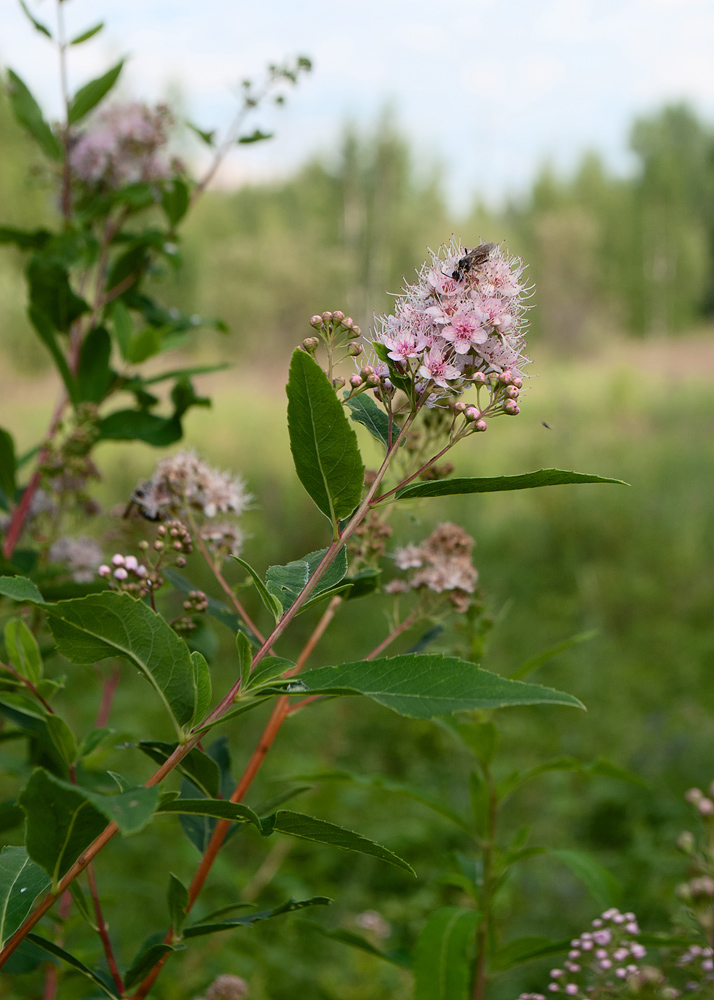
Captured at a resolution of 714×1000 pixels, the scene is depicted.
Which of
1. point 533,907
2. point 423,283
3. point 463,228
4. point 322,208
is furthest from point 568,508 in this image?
point 322,208

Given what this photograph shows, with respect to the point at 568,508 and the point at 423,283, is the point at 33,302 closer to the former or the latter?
the point at 423,283

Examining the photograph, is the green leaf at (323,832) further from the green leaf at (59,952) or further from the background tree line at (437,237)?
the background tree line at (437,237)

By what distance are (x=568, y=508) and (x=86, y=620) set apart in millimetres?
7184

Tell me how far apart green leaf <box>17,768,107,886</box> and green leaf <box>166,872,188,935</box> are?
15 centimetres

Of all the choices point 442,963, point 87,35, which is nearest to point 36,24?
point 87,35

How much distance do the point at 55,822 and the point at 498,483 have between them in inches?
17.8

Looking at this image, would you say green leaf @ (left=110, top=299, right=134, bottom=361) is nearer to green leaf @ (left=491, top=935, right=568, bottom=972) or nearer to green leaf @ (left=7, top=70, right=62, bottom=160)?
green leaf @ (left=7, top=70, right=62, bottom=160)

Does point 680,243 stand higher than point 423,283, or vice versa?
point 680,243

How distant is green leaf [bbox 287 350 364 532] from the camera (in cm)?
70

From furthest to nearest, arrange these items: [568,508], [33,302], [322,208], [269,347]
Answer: [322,208], [269,347], [568,508], [33,302]

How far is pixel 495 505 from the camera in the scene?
8.34 metres

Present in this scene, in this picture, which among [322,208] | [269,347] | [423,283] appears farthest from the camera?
[322,208]

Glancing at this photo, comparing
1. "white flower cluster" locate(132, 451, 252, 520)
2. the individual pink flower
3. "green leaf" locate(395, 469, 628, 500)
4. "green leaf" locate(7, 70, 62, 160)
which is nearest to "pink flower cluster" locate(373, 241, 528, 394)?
the individual pink flower

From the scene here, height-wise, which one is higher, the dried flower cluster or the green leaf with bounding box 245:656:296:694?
the green leaf with bounding box 245:656:296:694
